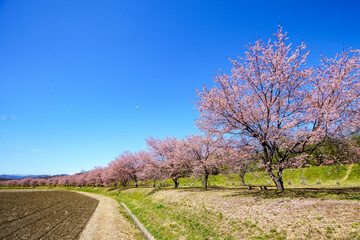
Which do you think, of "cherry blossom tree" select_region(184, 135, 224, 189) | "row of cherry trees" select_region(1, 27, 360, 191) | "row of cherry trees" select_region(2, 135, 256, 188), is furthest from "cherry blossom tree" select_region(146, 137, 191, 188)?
"row of cherry trees" select_region(1, 27, 360, 191)

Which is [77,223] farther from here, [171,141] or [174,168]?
[171,141]

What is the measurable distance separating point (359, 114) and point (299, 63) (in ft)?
17.9

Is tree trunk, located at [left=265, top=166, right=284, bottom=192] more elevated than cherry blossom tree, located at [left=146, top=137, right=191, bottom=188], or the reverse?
cherry blossom tree, located at [left=146, top=137, right=191, bottom=188]

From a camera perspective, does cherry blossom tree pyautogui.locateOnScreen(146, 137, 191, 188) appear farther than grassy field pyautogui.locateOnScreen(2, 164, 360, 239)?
Yes

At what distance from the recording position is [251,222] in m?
10.0

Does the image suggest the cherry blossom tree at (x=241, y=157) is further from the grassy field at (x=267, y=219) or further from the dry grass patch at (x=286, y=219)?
the dry grass patch at (x=286, y=219)

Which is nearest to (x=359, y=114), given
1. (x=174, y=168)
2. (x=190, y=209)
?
(x=190, y=209)

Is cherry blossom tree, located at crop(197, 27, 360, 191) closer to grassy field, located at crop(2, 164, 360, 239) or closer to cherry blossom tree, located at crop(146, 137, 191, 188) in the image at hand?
grassy field, located at crop(2, 164, 360, 239)

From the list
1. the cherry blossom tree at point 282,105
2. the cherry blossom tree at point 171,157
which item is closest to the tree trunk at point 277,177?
the cherry blossom tree at point 282,105

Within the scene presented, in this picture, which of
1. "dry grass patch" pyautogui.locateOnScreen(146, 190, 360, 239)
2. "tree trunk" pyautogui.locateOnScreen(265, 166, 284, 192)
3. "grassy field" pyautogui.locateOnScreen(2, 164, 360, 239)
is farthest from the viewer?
"tree trunk" pyautogui.locateOnScreen(265, 166, 284, 192)

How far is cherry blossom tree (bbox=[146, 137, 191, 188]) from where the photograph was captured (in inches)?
1200

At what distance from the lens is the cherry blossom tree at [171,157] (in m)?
30.5

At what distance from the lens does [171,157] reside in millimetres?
34500

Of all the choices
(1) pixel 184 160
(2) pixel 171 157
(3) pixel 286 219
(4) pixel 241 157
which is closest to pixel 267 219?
(3) pixel 286 219
